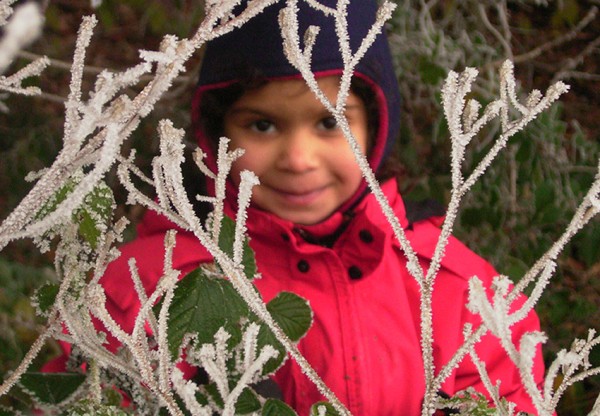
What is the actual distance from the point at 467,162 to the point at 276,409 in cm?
184

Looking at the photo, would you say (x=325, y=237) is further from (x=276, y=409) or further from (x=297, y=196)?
(x=276, y=409)

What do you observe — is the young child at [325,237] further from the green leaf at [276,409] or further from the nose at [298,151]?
the green leaf at [276,409]

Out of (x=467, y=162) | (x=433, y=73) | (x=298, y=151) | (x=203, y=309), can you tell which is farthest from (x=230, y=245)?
(x=467, y=162)

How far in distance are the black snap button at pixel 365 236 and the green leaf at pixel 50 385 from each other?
2.19 ft

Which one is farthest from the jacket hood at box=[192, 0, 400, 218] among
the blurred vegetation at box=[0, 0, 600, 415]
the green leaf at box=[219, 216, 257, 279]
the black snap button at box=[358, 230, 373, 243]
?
the blurred vegetation at box=[0, 0, 600, 415]

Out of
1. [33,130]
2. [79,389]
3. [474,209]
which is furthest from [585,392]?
[33,130]

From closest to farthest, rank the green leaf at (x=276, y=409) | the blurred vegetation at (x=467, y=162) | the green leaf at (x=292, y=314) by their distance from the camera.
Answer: the green leaf at (x=276, y=409), the green leaf at (x=292, y=314), the blurred vegetation at (x=467, y=162)

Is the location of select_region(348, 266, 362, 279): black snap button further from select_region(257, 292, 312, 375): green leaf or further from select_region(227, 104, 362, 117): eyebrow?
select_region(257, 292, 312, 375): green leaf

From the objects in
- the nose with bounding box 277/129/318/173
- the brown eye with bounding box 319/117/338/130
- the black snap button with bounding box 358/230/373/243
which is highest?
the brown eye with bounding box 319/117/338/130

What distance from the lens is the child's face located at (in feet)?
4.39

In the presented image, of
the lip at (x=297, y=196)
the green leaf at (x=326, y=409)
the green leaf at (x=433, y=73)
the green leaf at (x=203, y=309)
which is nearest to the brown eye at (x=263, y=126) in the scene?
the lip at (x=297, y=196)

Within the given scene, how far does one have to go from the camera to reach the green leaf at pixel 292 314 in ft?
3.16

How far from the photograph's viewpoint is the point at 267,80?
1.34 m

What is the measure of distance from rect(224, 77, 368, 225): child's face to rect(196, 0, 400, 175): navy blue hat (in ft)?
0.12
